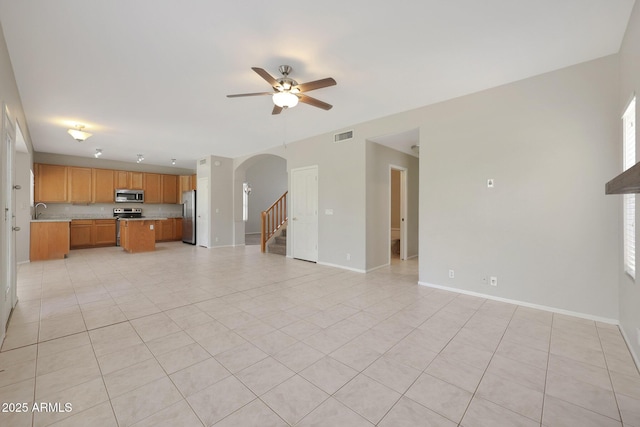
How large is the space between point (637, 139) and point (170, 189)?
36.5ft

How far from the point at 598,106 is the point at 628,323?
2.24 m

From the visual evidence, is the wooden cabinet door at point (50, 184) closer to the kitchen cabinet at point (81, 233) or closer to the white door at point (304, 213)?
the kitchen cabinet at point (81, 233)

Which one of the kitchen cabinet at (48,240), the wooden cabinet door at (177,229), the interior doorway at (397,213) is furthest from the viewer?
the wooden cabinet door at (177,229)

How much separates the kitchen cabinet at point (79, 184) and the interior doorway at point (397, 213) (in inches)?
349

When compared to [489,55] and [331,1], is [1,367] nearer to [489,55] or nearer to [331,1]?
[331,1]

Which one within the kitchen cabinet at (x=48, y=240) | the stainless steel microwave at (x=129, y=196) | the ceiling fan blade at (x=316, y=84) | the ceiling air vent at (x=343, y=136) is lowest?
the kitchen cabinet at (x=48, y=240)

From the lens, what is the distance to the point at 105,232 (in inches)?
330

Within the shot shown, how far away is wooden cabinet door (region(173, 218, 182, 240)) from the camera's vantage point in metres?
9.81

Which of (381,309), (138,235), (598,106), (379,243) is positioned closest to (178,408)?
(381,309)

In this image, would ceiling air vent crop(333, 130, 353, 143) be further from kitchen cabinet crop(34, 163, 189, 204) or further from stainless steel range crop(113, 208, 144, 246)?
stainless steel range crop(113, 208, 144, 246)

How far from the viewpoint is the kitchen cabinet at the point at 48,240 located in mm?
6184

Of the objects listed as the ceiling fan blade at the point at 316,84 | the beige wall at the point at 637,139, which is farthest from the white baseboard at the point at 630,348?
the ceiling fan blade at the point at 316,84

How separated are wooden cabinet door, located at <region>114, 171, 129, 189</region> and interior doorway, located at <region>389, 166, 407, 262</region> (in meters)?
8.44

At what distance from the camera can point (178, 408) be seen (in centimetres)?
165
